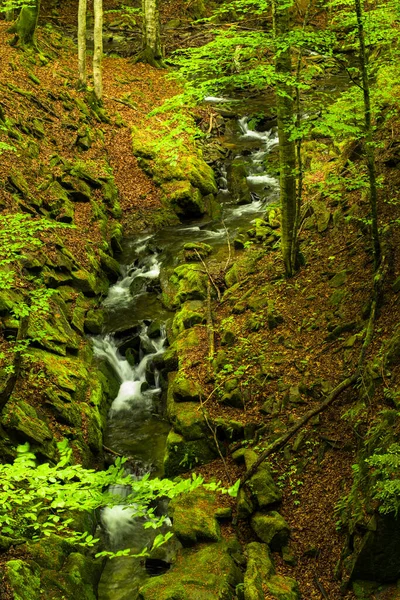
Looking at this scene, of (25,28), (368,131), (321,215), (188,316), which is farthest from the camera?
(25,28)

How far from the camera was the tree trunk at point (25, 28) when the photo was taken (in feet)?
65.9

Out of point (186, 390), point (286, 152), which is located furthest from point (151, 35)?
point (186, 390)

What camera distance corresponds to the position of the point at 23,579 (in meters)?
5.25

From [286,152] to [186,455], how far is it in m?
5.62

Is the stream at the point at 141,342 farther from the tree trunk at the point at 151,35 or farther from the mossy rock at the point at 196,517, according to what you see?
the tree trunk at the point at 151,35

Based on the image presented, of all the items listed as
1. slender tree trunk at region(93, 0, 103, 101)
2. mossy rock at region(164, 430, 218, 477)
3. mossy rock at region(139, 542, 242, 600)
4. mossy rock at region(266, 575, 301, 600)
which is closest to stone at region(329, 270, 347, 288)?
mossy rock at region(164, 430, 218, 477)

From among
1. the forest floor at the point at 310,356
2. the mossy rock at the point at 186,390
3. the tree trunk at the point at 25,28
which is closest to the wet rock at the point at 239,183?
the forest floor at the point at 310,356

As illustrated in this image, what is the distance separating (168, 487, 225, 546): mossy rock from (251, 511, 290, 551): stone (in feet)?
1.83

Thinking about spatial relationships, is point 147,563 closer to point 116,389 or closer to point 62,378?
point 62,378

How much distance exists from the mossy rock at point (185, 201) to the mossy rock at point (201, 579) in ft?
40.3

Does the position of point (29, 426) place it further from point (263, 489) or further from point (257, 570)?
point (257, 570)

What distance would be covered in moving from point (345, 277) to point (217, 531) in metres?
4.91

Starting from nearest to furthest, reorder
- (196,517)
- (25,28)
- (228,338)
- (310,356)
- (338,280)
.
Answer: (196,517) < (310,356) < (338,280) < (228,338) < (25,28)

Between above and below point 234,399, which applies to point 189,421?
below
